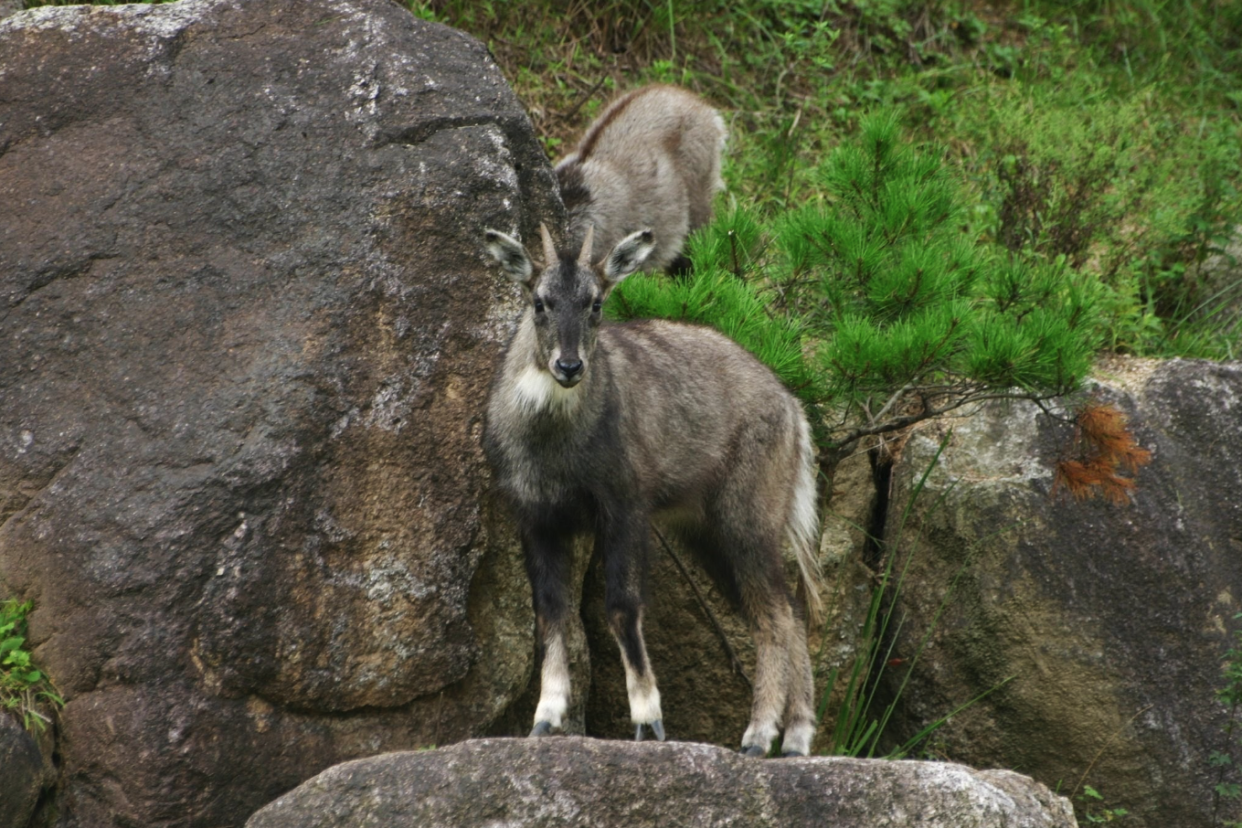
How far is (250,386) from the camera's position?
4668 millimetres

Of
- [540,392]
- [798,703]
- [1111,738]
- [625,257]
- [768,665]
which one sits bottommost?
[1111,738]

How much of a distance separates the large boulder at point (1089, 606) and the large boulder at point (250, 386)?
2154 mm

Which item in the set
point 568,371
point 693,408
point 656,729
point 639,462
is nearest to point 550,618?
point 656,729

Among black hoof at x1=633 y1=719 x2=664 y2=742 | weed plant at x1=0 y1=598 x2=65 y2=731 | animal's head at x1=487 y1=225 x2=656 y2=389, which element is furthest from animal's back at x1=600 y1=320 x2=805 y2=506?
weed plant at x1=0 y1=598 x2=65 y2=731

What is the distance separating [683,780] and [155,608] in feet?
6.12

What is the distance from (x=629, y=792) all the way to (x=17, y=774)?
6.73 feet

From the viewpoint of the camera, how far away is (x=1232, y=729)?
5.65 m

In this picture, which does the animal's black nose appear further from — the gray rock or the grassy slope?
the grassy slope

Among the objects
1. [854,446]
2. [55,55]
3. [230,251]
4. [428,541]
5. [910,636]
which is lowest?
[910,636]

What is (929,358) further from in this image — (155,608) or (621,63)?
(621,63)

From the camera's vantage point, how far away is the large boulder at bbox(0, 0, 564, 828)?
439cm

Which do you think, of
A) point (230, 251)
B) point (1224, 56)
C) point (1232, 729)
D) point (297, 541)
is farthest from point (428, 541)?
point (1224, 56)

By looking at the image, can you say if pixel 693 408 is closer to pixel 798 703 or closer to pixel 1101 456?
pixel 798 703

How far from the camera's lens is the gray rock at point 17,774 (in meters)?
4.21
